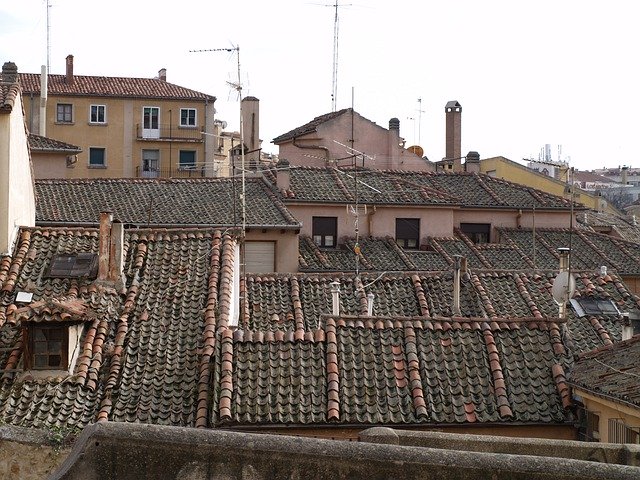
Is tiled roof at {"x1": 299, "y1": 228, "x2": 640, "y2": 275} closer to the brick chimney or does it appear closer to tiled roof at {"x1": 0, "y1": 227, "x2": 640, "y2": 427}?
the brick chimney

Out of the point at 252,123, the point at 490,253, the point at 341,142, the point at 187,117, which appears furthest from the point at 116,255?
the point at 187,117

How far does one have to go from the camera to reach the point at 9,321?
15367 millimetres

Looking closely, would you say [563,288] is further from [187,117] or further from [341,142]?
[187,117]

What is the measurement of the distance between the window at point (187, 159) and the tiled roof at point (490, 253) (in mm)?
19176

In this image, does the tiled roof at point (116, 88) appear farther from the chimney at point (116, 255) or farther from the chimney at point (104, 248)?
the chimney at point (116, 255)

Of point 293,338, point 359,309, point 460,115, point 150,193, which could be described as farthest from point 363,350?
point 460,115

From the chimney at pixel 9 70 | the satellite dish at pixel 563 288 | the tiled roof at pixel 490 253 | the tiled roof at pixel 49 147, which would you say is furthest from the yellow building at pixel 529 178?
the satellite dish at pixel 563 288

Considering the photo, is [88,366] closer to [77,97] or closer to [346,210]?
[346,210]

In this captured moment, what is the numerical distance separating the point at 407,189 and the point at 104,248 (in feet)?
65.6

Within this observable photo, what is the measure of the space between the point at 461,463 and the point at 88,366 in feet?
32.7

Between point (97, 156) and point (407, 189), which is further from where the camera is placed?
point (97, 156)

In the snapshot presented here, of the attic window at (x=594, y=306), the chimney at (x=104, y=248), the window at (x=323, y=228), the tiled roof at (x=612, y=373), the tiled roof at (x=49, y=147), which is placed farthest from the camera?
the tiled roof at (x=49, y=147)

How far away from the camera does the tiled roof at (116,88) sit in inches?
1989

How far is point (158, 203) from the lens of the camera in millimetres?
31750
